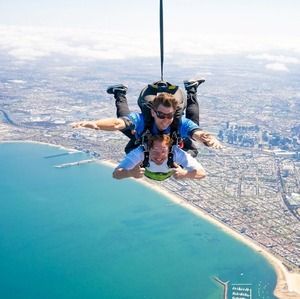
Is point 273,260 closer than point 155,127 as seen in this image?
No

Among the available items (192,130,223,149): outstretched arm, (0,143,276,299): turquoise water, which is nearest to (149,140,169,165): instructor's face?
(192,130,223,149): outstretched arm

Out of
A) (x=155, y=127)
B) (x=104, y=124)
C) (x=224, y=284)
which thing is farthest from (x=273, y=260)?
(x=104, y=124)

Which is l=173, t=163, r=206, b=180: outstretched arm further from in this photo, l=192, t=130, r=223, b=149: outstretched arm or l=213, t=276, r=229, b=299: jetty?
l=213, t=276, r=229, b=299: jetty

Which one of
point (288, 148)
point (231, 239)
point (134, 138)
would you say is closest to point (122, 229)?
point (231, 239)

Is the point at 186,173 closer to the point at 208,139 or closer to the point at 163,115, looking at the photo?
the point at 208,139

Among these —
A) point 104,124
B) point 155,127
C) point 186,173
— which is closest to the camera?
point 104,124

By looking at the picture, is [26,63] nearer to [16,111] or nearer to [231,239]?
[16,111]

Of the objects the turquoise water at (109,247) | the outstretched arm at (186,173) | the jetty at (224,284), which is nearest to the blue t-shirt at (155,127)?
the outstretched arm at (186,173)

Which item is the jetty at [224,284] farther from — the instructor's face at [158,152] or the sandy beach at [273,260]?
the instructor's face at [158,152]
